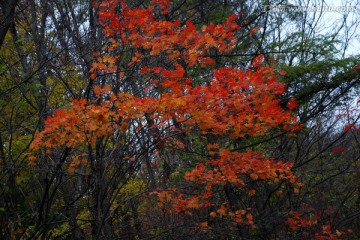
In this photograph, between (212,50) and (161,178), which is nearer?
(212,50)

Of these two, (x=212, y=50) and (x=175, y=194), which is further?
(x=212, y=50)

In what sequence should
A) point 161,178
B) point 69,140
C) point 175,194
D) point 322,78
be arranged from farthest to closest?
point 161,178, point 175,194, point 322,78, point 69,140

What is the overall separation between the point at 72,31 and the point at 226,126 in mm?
2473

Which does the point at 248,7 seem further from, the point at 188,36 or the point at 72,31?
the point at 72,31

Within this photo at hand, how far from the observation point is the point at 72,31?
511cm

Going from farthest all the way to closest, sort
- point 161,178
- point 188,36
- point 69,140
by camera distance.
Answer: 1. point 161,178
2. point 188,36
3. point 69,140

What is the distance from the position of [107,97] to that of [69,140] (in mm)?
995

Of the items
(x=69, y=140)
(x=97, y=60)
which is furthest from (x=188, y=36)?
(x=69, y=140)

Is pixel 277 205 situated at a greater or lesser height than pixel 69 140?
lesser

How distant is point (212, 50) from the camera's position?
8.74 metres

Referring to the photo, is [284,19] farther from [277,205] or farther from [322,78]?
[277,205]

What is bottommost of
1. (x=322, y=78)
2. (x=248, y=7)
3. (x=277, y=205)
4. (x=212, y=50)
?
(x=277, y=205)

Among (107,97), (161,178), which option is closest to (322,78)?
(107,97)

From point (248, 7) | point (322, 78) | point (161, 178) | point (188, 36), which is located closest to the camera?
point (188, 36)
